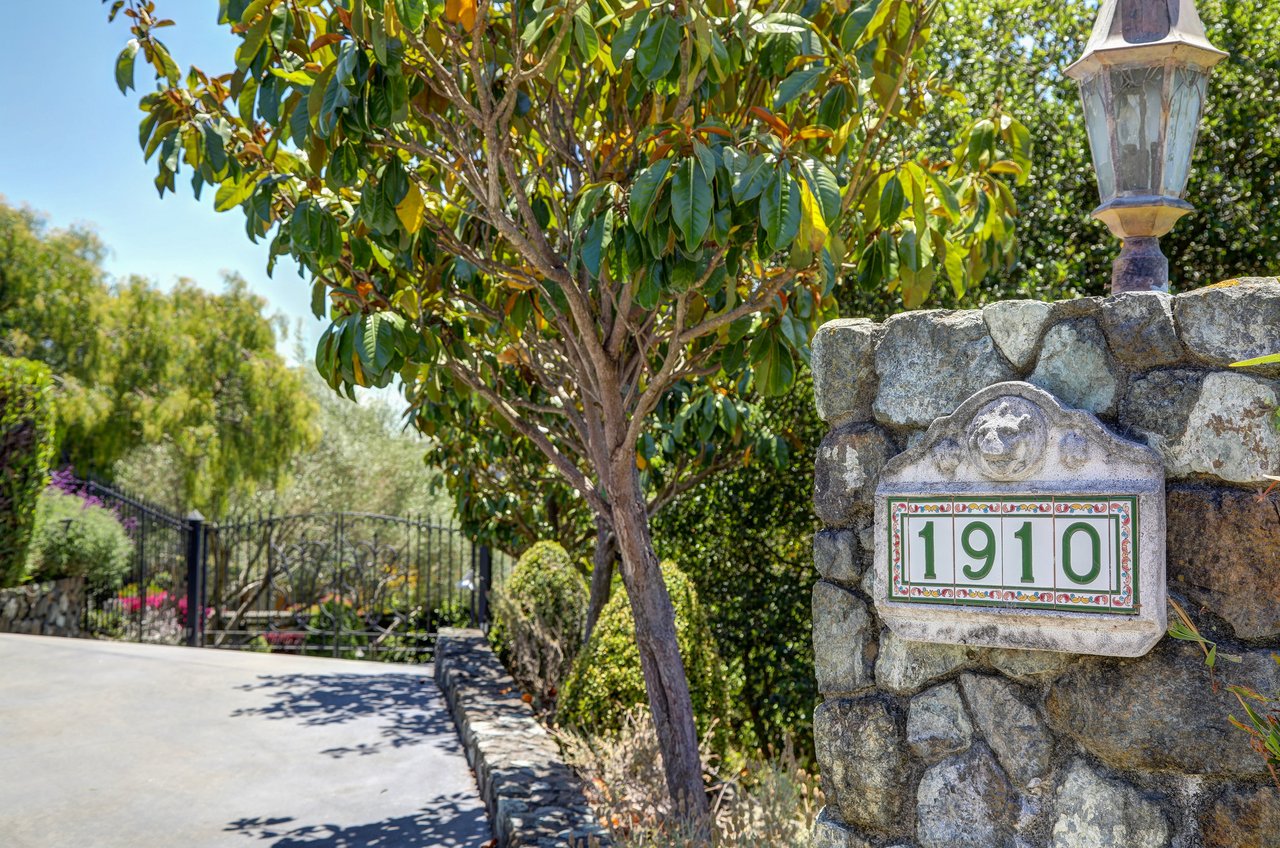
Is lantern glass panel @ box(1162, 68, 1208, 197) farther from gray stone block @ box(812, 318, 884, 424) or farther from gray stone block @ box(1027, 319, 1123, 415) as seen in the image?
gray stone block @ box(812, 318, 884, 424)

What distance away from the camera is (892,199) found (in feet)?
11.4

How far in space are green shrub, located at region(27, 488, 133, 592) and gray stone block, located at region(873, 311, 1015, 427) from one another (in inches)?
466

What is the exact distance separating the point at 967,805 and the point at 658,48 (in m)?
2.40

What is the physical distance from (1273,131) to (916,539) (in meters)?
5.26

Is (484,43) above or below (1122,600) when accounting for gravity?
above

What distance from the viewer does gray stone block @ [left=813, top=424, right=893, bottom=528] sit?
2.66m

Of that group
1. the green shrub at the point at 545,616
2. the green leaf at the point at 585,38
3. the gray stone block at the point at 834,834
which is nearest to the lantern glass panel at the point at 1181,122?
the green leaf at the point at 585,38

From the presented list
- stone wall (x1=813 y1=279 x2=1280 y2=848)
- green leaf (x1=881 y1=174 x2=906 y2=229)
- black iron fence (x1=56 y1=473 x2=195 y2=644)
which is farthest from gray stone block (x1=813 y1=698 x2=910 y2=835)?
black iron fence (x1=56 y1=473 x2=195 y2=644)

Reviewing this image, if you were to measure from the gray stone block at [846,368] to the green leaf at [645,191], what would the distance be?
0.68 m

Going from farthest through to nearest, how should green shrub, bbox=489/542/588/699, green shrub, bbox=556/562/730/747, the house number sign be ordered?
green shrub, bbox=489/542/588/699, green shrub, bbox=556/562/730/747, the house number sign

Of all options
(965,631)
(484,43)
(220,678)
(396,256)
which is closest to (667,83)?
(484,43)

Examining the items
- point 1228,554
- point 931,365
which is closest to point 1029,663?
point 1228,554

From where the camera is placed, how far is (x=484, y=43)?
3977mm

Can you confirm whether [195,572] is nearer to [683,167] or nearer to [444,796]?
[444,796]
